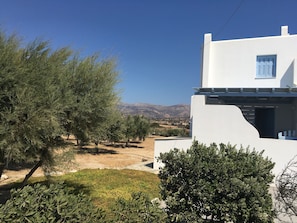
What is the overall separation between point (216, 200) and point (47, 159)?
5349 mm

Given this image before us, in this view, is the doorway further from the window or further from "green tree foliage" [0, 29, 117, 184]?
"green tree foliage" [0, 29, 117, 184]

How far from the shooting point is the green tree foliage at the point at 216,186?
16.8 feet

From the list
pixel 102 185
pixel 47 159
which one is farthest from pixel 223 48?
pixel 47 159

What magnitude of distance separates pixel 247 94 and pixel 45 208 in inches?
487

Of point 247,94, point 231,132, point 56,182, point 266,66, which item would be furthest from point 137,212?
point 266,66

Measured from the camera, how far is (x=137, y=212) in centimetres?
405

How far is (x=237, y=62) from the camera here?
1748 cm

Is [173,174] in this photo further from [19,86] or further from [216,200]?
[19,86]

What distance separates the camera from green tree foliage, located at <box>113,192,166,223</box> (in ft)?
13.0

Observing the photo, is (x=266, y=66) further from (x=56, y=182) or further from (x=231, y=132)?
(x=56, y=182)

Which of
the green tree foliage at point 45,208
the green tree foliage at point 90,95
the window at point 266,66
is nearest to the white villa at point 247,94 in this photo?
the window at point 266,66

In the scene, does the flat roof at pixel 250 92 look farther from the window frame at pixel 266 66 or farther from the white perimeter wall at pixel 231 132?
the window frame at pixel 266 66

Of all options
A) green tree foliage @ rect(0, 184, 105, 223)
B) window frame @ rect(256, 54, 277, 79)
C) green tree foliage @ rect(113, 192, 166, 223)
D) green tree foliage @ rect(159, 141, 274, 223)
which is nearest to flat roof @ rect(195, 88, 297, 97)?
window frame @ rect(256, 54, 277, 79)

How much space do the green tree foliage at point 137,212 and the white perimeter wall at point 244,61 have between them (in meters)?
14.3
